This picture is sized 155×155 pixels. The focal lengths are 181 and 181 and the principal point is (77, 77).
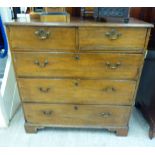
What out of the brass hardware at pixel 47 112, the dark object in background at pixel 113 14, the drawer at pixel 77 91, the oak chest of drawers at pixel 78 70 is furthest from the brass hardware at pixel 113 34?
the brass hardware at pixel 47 112

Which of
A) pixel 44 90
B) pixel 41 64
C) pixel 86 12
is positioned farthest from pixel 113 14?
pixel 44 90

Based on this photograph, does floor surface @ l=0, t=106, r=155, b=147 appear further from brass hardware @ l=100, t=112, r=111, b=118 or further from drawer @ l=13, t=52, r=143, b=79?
drawer @ l=13, t=52, r=143, b=79

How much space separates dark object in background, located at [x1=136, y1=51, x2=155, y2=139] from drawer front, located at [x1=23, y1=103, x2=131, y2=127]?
234 millimetres

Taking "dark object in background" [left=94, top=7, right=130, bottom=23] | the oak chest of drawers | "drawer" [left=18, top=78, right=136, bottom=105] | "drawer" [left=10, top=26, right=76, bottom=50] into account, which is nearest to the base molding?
the oak chest of drawers

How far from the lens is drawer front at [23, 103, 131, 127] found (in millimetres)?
1382

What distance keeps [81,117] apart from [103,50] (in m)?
0.59

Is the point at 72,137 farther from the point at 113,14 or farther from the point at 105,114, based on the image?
the point at 113,14

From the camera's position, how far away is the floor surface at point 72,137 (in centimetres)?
144

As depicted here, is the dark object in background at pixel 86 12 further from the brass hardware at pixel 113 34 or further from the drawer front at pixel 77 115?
the drawer front at pixel 77 115

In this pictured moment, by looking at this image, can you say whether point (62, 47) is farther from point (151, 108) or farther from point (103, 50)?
point (151, 108)

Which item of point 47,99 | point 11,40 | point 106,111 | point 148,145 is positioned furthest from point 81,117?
point 11,40

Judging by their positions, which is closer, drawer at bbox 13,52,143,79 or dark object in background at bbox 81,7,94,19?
drawer at bbox 13,52,143,79

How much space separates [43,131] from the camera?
5.10ft
